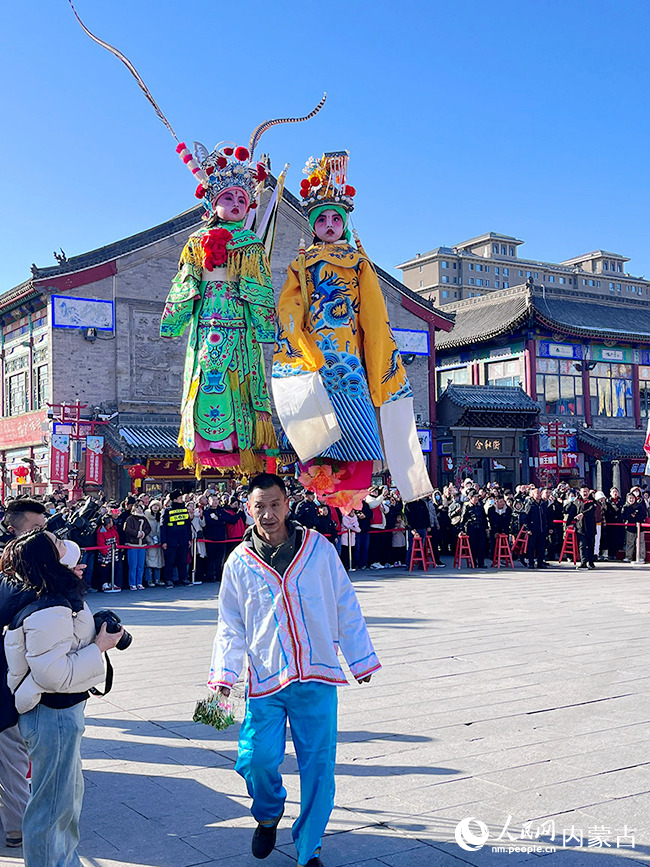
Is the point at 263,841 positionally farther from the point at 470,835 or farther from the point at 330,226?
the point at 330,226

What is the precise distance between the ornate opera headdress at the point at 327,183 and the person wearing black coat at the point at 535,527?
12.5m

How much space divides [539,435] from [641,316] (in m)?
9.16

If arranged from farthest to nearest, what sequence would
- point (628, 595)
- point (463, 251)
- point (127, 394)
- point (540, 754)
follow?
1. point (463, 251)
2. point (127, 394)
3. point (628, 595)
4. point (540, 754)

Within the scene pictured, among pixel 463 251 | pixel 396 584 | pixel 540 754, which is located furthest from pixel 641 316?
pixel 463 251

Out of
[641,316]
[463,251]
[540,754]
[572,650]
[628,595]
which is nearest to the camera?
[540,754]

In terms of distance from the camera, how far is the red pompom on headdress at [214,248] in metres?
4.92

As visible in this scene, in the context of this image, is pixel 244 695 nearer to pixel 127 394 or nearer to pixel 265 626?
pixel 265 626

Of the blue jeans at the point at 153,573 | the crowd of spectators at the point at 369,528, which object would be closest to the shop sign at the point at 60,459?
the crowd of spectators at the point at 369,528

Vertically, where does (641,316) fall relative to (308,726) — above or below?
above

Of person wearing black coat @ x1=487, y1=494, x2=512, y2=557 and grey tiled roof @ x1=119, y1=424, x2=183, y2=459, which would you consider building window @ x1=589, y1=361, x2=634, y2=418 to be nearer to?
person wearing black coat @ x1=487, y1=494, x2=512, y2=557

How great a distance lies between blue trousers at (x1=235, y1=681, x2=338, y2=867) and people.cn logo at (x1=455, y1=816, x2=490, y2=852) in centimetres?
64

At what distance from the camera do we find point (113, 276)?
22516 mm

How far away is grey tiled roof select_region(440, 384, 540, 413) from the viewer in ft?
90.5

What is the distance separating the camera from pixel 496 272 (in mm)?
75938
